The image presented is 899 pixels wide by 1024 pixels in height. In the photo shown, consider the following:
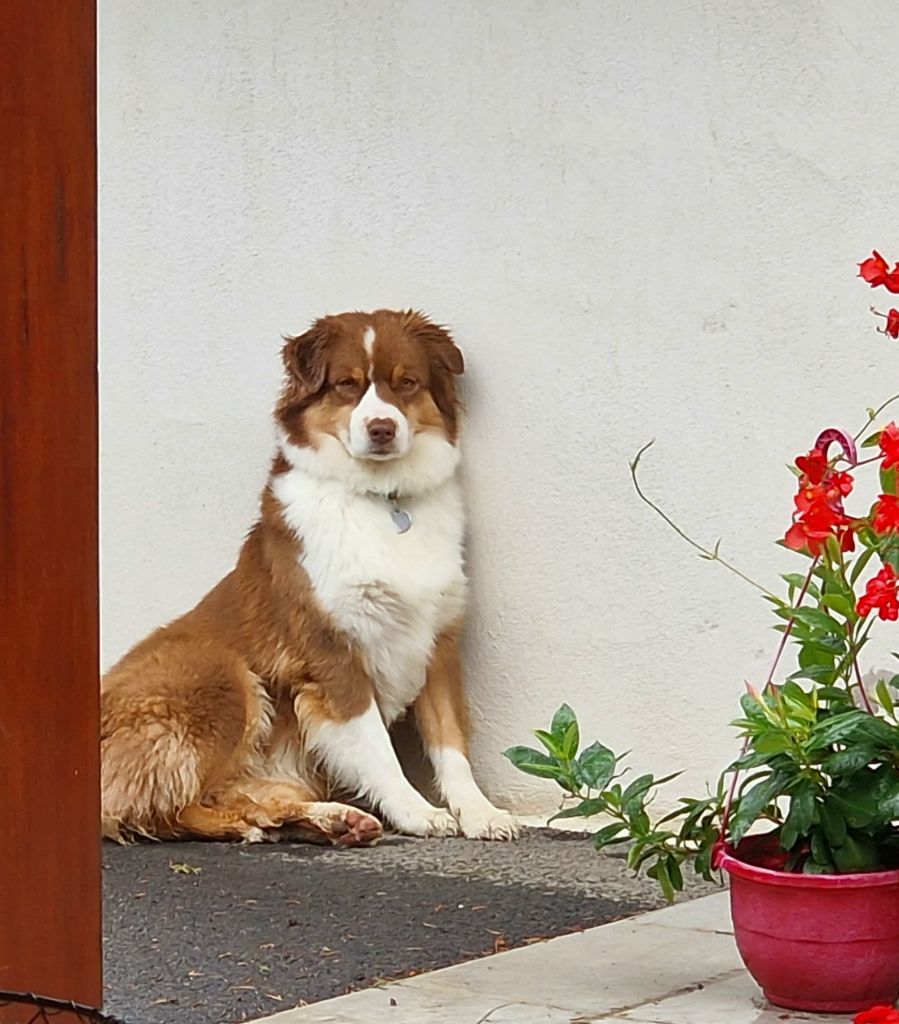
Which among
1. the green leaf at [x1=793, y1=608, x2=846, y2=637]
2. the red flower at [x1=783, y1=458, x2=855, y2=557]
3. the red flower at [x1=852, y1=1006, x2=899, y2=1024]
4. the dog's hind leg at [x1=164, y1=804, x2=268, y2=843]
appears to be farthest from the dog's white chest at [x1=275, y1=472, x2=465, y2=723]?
the red flower at [x1=852, y1=1006, x2=899, y2=1024]

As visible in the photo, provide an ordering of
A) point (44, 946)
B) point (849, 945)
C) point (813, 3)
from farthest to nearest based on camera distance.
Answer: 1. point (813, 3)
2. point (849, 945)
3. point (44, 946)

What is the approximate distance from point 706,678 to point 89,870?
221 centimetres

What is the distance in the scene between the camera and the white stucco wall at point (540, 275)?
148 inches

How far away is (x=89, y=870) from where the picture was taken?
76.0 inches

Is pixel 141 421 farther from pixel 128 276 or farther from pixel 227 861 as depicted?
pixel 227 861

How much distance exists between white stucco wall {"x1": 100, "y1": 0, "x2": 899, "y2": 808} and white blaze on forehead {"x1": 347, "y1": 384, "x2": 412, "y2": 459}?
26cm

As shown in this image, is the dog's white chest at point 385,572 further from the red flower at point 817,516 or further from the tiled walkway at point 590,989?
the red flower at point 817,516

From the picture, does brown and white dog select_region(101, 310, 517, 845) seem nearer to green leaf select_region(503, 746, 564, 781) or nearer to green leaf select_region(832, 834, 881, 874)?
green leaf select_region(503, 746, 564, 781)

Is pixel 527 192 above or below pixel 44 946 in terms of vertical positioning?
above

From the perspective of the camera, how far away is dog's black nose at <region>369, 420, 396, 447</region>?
13.4ft

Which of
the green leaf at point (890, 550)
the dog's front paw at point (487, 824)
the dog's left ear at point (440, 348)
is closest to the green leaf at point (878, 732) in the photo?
the green leaf at point (890, 550)

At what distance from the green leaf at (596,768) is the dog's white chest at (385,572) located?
161 centimetres

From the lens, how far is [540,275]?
164 inches

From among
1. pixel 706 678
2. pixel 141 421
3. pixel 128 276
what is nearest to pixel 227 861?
pixel 706 678
